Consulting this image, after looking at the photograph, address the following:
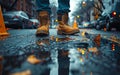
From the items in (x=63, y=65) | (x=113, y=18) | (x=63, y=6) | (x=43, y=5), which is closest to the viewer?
(x=63, y=65)

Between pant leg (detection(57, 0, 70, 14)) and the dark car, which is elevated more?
pant leg (detection(57, 0, 70, 14))

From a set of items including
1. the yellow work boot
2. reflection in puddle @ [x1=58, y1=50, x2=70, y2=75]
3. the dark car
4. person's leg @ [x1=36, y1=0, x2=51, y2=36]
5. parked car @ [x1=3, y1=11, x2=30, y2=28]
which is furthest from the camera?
parked car @ [x1=3, y1=11, x2=30, y2=28]

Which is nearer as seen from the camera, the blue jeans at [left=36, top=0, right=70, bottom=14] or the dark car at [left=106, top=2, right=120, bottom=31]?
the blue jeans at [left=36, top=0, right=70, bottom=14]

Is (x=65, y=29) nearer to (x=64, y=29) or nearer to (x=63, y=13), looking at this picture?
(x=64, y=29)

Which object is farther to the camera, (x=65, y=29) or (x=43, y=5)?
(x=43, y=5)

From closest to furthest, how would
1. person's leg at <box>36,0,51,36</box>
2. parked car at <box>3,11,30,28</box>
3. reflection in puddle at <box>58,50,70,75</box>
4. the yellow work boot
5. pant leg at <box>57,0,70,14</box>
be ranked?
reflection in puddle at <box>58,50,70,75</box>
the yellow work boot
person's leg at <box>36,0,51,36</box>
pant leg at <box>57,0,70,14</box>
parked car at <box>3,11,30,28</box>

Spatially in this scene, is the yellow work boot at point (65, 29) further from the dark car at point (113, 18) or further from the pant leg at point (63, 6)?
the dark car at point (113, 18)

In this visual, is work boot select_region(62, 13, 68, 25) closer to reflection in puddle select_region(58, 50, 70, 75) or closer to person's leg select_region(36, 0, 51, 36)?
person's leg select_region(36, 0, 51, 36)

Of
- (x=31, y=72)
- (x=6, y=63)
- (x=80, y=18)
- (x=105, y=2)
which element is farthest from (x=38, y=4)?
(x=80, y=18)

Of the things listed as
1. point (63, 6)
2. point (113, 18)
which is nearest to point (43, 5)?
point (63, 6)

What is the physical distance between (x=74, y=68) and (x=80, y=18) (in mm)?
93618

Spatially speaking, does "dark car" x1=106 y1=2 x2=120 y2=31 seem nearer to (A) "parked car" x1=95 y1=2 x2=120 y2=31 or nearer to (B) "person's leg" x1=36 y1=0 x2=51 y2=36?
(A) "parked car" x1=95 y1=2 x2=120 y2=31

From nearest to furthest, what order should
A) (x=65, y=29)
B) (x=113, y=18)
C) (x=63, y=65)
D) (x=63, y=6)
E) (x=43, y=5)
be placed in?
1. (x=63, y=65)
2. (x=65, y=29)
3. (x=43, y=5)
4. (x=63, y=6)
5. (x=113, y=18)

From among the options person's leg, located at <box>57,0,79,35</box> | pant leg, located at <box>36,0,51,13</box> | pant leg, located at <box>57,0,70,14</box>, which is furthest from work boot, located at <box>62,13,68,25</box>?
pant leg, located at <box>36,0,51,13</box>
